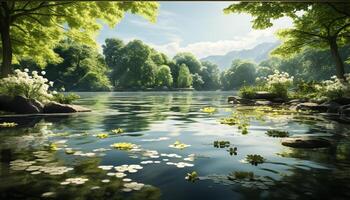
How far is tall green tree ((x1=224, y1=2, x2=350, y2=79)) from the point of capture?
2301cm

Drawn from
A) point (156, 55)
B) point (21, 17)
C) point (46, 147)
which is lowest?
point (46, 147)

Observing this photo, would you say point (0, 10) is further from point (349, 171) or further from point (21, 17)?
point (349, 171)

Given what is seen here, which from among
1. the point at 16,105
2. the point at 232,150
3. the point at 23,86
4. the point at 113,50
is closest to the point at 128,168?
the point at 232,150

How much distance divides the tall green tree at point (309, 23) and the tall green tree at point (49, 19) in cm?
900

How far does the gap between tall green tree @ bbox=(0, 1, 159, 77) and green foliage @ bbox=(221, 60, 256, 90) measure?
122677 millimetres

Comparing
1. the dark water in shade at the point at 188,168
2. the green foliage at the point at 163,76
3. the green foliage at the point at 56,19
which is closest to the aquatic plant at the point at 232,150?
the dark water in shade at the point at 188,168

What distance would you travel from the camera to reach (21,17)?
2336 centimetres

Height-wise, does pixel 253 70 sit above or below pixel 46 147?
above

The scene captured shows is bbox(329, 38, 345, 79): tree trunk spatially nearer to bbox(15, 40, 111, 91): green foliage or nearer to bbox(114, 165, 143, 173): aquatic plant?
bbox(114, 165, 143, 173): aquatic plant

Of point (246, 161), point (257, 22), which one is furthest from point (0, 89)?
point (257, 22)

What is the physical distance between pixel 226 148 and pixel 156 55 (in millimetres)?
114551

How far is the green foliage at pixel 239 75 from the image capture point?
477ft

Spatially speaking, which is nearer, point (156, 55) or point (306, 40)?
point (306, 40)

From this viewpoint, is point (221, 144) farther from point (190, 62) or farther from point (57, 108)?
point (190, 62)
